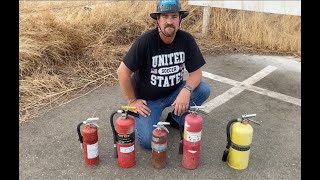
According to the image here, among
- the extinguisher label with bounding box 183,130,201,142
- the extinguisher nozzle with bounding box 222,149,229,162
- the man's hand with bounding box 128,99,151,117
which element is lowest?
the extinguisher nozzle with bounding box 222,149,229,162

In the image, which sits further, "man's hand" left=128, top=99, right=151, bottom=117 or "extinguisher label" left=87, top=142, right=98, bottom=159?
"man's hand" left=128, top=99, right=151, bottom=117

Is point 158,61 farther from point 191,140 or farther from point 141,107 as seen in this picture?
point 191,140

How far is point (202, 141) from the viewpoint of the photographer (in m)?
3.28

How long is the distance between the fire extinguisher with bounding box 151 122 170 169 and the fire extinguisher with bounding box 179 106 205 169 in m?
0.16

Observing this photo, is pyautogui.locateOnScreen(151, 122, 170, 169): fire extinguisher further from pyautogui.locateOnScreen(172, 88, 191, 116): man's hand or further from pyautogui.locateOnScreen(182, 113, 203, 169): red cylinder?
pyautogui.locateOnScreen(172, 88, 191, 116): man's hand

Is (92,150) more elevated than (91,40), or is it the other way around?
(91,40)

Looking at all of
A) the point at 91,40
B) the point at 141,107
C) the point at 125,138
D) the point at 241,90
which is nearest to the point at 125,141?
the point at 125,138

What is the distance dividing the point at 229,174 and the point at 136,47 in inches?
55.0

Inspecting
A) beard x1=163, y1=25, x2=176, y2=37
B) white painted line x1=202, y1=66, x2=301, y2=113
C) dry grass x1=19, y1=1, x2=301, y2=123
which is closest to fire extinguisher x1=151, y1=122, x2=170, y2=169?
beard x1=163, y1=25, x2=176, y2=37

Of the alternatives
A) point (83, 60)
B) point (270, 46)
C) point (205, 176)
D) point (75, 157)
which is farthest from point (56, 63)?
point (270, 46)

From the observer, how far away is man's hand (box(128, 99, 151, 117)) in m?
2.97

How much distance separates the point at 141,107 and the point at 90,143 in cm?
58

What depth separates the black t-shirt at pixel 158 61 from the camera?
2.92m

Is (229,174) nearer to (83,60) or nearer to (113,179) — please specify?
(113,179)
